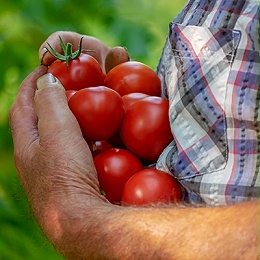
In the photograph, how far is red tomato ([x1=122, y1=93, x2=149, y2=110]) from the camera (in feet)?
4.67

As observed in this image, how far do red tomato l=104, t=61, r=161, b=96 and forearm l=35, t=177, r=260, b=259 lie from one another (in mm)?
289

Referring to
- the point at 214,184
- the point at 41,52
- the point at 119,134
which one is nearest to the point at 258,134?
the point at 214,184

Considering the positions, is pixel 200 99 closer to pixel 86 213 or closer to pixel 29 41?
pixel 86 213

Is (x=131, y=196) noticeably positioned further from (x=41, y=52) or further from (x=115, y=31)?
(x=115, y=31)

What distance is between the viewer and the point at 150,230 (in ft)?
3.77

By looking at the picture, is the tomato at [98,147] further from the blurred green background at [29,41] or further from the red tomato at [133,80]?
the blurred green background at [29,41]

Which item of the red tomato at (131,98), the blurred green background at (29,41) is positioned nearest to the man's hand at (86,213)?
the red tomato at (131,98)

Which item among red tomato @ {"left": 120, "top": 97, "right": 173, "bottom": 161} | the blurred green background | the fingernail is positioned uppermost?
the fingernail

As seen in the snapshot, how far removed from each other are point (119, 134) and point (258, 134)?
32 centimetres

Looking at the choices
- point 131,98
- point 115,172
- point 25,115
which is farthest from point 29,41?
point 115,172

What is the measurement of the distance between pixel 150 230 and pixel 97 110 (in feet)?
0.97

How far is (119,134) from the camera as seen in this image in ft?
4.67

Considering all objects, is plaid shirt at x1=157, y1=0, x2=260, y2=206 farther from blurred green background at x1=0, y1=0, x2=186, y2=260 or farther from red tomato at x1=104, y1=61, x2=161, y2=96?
blurred green background at x1=0, y1=0, x2=186, y2=260

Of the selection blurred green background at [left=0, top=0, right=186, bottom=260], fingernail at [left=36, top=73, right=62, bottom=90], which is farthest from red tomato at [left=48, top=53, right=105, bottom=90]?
blurred green background at [left=0, top=0, right=186, bottom=260]
